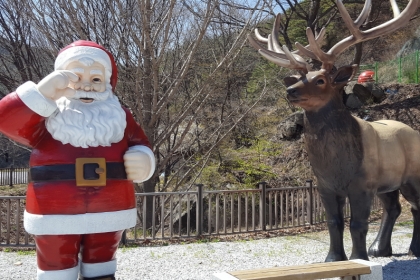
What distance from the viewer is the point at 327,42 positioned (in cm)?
1938

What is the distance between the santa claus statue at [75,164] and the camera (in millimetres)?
2686

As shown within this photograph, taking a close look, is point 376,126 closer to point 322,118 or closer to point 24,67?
point 322,118

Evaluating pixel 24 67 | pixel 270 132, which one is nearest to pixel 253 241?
pixel 24 67

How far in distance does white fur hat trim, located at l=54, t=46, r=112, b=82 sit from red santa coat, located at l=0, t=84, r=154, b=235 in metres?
0.34

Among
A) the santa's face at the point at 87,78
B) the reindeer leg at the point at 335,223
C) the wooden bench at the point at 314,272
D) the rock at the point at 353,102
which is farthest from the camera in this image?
the rock at the point at 353,102

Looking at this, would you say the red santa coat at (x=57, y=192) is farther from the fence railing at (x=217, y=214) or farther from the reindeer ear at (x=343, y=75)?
the fence railing at (x=217, y=214)

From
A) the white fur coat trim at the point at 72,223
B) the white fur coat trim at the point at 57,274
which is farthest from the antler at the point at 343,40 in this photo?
the white fur coat trim at the point at 57,274

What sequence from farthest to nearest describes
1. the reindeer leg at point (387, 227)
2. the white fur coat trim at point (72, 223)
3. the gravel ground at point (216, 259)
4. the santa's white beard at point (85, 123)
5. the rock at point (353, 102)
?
1. the rock at point (353, 102)
2. the reindeer leg at point (387, 227)
3. the gravel ground at point (216, 259)
4. the santa's white beard at point (85, 123)
5. the white fur coat trim at point (72, 223)

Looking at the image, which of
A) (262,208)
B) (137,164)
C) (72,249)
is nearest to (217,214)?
(262,208)

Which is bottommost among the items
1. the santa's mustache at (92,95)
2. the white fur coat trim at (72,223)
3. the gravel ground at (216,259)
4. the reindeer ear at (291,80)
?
the gravel ground at (216,259)

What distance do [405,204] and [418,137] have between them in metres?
5.99

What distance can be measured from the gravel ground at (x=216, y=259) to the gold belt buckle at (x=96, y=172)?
7.97 feet

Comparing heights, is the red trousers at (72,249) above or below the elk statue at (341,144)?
below

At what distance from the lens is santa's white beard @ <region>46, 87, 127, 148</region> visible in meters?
2.77
